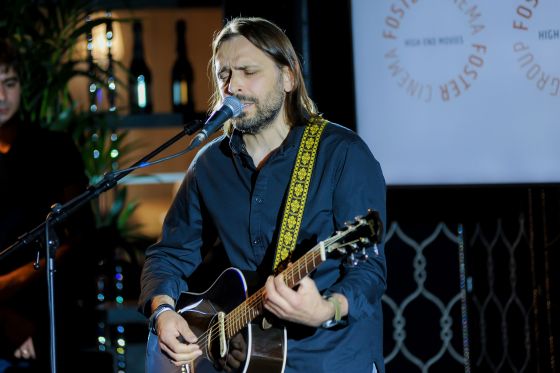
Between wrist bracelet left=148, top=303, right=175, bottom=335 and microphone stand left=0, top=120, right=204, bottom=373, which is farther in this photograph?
wrist bracelet left=148, top=303, right=175, bottom=335

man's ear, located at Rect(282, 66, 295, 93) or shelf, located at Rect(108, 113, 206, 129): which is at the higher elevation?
man's ear, located at Rect(282, 66, 295, 93)

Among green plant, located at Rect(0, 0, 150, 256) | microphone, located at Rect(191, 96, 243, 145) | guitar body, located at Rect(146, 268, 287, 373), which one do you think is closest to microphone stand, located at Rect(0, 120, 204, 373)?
microphone, located at Rect(191, 96, 243, 145)

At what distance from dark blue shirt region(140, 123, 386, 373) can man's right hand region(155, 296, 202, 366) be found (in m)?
0.16

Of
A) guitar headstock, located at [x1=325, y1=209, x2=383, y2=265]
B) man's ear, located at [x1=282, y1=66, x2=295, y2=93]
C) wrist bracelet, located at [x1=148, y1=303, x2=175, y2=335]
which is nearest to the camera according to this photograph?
guitar headstock, located at [x1=325, y1=209, x2=383, y2=265]

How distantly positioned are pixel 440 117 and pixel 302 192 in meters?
0.99

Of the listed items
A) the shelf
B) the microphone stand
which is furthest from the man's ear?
the shelf

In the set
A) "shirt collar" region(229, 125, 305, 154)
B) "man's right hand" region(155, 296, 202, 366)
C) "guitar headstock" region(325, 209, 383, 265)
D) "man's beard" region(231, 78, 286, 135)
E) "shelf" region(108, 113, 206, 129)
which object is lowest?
"man's right hand" region(155, 296, 202, 366)

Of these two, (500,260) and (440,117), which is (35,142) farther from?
(500,260)

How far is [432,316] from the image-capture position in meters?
3.66

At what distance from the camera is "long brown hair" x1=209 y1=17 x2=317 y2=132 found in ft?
8.73

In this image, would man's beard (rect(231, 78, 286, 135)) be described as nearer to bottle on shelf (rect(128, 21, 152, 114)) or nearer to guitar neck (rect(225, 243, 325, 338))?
guitar neck (rect(225, 243, 325, 338))

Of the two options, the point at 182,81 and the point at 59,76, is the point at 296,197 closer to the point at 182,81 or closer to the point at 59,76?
the point at 59,76

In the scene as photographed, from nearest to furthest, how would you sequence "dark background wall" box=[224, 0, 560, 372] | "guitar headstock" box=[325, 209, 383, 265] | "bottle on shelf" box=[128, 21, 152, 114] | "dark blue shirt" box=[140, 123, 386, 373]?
"guitar headstock" box=[325, 209, 383, 265] → "dark blue shirt" box=[140, 123, 386, 373] → "dark background wall" box=[224, 0, 560, 372] → "bottle on shelf" box=[128, 21, 152, 114]

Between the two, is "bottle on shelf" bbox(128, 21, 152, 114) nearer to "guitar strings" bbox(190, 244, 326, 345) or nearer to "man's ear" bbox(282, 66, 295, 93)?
"man's ear" bbox(282, 66, 295, 93)
